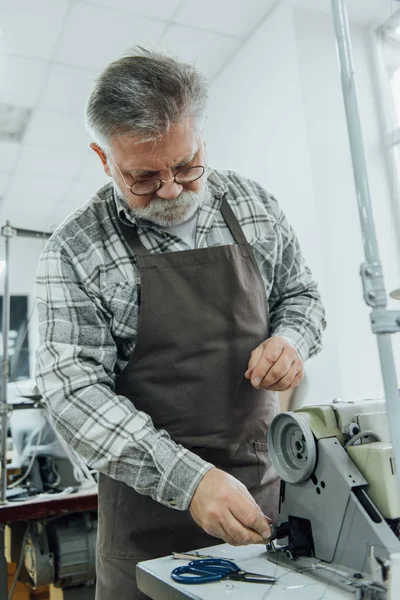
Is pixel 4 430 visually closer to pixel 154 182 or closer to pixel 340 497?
pixel 154 182

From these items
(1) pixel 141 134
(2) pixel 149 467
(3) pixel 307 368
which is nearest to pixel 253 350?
(2) pixel 149 467

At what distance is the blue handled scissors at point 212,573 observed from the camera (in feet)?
2.53

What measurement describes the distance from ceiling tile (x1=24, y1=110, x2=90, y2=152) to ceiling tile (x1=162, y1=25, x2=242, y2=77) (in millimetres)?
918

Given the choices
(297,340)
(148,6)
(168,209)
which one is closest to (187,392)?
(297,340)

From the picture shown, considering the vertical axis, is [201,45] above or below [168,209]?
above

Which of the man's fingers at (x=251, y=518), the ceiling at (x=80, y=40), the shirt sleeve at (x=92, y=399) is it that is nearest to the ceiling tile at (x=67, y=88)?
the ceiling at (x=80, y=40)

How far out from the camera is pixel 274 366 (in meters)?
1.07

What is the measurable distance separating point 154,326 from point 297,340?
1.00ft

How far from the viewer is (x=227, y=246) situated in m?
1.21

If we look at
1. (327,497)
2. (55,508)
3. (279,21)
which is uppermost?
(279,21)

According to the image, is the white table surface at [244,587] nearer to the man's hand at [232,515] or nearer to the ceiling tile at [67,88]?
the man's hand at [232,515]

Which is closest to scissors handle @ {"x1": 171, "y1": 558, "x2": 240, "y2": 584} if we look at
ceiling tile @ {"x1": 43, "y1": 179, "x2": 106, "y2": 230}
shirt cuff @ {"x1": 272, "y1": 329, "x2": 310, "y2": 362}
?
shirt cuff @ {"x1": 272, "y1": 329, "x2": 310, "y2": 362}

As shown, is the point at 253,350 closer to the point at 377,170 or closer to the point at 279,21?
the point at 377,170

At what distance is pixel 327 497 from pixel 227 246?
579 millimetres
